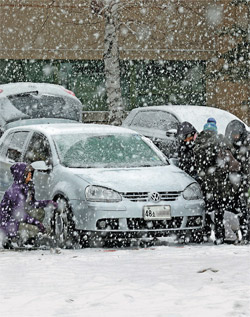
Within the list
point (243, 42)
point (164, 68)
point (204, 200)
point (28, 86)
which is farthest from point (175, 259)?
point (164, 68)

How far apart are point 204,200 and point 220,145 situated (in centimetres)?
68

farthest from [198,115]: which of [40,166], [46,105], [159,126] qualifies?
[40,166]

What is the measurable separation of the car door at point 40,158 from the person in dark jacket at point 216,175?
182 centimetres

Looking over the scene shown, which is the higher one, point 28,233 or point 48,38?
point 48,38

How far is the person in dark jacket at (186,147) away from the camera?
37.7ft

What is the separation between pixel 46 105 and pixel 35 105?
0.70ft

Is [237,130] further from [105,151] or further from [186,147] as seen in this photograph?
[105,151]

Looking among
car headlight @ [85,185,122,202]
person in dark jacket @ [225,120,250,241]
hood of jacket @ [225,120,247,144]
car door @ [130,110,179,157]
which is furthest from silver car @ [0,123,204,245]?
car door @ [130,110,179,157]

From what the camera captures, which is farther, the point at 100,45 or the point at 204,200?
the point at 100,45

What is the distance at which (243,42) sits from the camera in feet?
84.3

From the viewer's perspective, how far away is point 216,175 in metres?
10.7

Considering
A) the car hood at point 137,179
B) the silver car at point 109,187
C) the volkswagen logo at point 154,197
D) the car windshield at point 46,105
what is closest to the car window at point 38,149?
the silver car at point 109,187

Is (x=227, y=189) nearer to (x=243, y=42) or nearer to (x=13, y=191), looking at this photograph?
(x=13, y=191)

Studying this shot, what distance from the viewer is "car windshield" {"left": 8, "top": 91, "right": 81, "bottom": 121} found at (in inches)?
642
